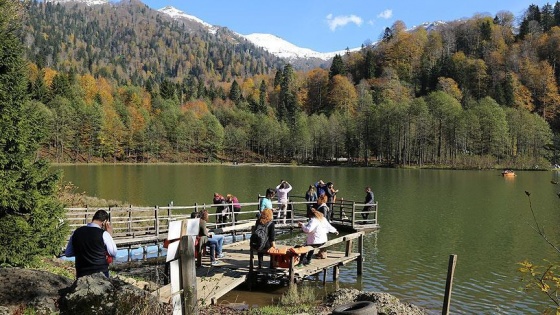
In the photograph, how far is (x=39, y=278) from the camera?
7246mm

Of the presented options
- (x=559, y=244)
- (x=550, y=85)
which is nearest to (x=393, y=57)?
(x=550, y=85)

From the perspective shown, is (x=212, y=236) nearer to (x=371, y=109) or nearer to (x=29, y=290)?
(x=29, y=290)

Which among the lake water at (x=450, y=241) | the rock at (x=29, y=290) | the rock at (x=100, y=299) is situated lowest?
the lake water at (x=450, y=241)

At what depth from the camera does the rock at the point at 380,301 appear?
35.4 ft

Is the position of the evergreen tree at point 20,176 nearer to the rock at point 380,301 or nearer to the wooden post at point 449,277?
the rock at point 380,301

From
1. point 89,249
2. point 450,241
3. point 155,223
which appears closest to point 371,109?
point 450,241

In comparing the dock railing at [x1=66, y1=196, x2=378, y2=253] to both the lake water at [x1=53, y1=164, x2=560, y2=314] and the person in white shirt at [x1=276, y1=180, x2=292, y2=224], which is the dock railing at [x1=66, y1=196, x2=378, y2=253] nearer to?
the person in white shirt at [x1=276, y1=180, x2=292, y2=224]

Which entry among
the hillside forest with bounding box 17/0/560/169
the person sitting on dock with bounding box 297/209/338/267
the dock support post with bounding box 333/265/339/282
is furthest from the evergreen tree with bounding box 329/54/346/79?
the person sitting on dock with bounding box 297/209/338/267

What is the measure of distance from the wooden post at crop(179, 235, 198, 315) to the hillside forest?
6850cm

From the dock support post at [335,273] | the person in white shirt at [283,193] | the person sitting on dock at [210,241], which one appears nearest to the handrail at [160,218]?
the person in white shirt at [283,193]

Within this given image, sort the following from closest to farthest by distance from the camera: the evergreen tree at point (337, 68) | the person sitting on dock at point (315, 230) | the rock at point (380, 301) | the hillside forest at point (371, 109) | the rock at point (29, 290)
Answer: the rock at point (29, 290) < the rock at point (380, 301) < the person sitting on dock at point (315, 230) < the hillside forest at point (371, 109) < the evergreen tree at point (337, 68)

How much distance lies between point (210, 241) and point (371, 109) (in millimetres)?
101314

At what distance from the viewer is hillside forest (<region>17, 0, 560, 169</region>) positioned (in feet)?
306

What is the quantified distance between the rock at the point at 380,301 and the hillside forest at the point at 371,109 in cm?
6474
